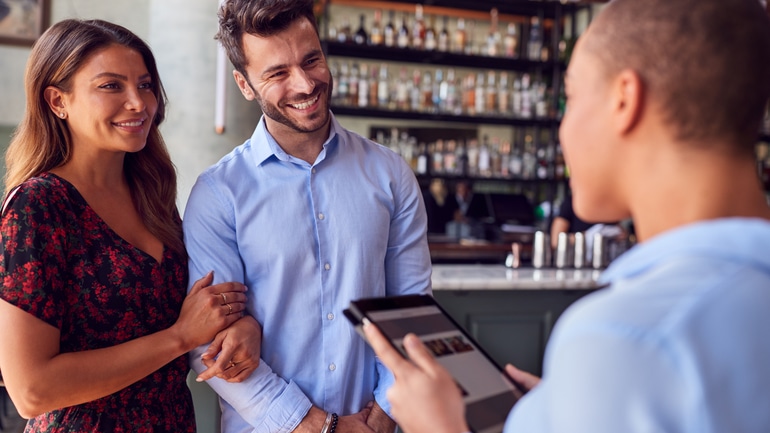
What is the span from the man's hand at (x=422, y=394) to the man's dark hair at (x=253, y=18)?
0.91 meters

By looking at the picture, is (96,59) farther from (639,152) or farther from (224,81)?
(224,81)

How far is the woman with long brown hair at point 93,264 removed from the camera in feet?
4.33

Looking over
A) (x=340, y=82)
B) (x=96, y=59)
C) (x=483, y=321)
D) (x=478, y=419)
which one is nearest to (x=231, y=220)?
(x=96, y=59)

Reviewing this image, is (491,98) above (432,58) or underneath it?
underneath

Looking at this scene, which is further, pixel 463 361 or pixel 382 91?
pixel 382 91

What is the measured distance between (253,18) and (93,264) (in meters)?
0.62

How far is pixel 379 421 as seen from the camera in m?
Result: 1.57

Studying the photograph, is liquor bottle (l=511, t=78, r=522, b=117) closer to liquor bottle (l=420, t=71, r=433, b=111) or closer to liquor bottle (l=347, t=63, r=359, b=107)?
liquor bottle (l=420, t=71, r=433, b=111)

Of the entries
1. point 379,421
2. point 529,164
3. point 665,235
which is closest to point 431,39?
point 529,164

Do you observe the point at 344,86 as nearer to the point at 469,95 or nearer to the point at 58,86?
the point at 469,95

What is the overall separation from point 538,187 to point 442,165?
1.17m

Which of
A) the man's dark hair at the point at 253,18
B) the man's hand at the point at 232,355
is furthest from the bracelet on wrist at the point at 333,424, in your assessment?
the man's dark hair at the point at 253,18

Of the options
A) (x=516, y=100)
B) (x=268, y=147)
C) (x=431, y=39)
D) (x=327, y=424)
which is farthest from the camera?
(x=516, y=100)

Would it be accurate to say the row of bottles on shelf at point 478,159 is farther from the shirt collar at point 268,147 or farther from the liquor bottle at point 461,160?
the shirt collar at point 268,147
